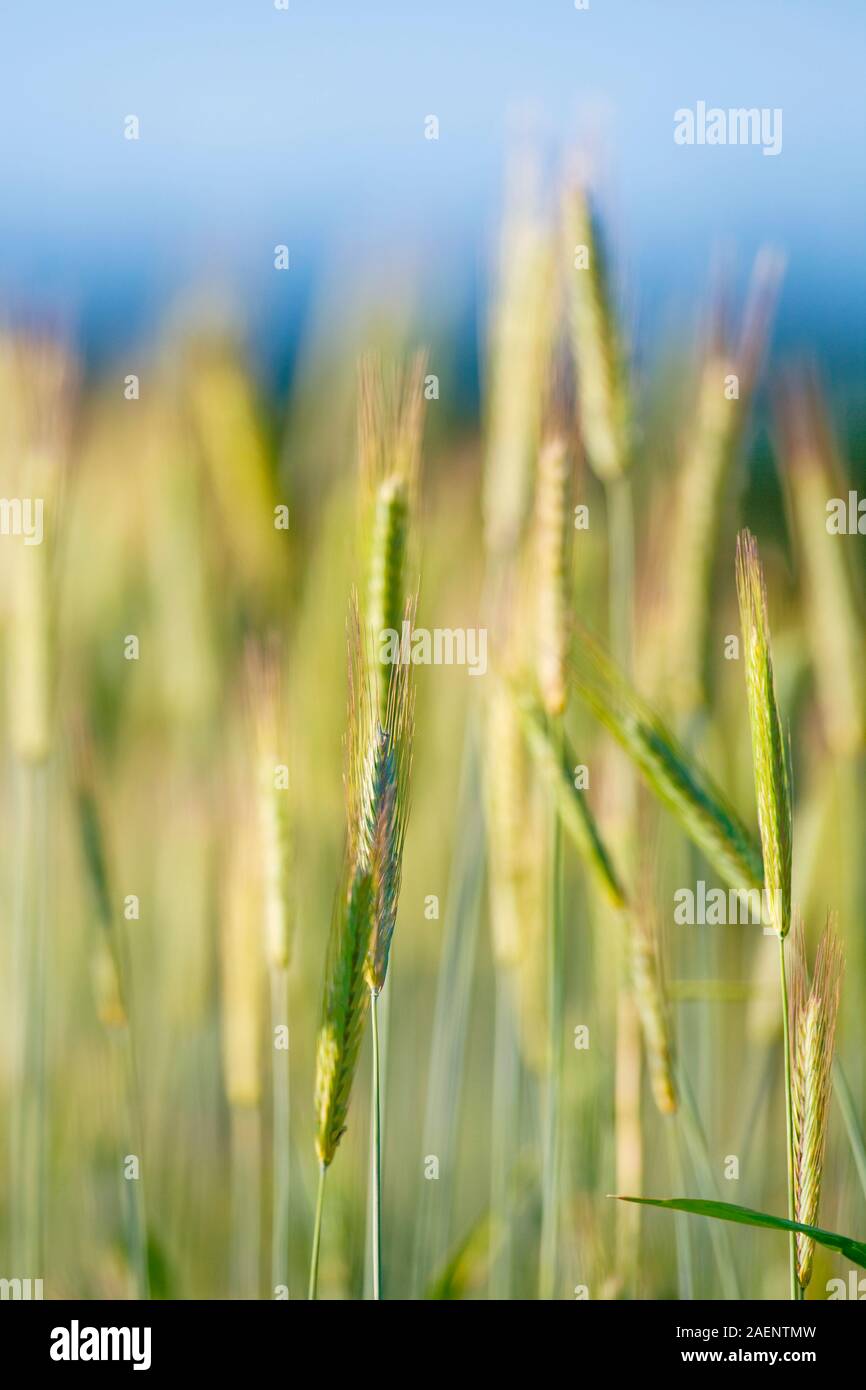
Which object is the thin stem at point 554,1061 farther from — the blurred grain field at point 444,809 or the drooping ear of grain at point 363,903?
the drooping ear of grain at point 363,903

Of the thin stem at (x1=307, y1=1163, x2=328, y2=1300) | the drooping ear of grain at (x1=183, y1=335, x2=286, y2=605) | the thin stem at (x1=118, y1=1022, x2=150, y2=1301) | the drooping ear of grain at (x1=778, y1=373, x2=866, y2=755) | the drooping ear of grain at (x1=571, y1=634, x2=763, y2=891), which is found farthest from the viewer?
the drooping ear of grain at (x1=183, y1=335, x2=286, y2=605)

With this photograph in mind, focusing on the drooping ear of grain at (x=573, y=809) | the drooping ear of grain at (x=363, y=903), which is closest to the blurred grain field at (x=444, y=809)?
the drooping ear of grain at (x=573, y=809)

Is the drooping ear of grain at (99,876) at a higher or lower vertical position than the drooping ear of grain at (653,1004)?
higher

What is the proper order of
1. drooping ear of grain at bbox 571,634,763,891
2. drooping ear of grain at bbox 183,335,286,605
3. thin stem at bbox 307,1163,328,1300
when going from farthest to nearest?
1. drooping ear of grain at bbox 183,335,286,605
2. drooping ear of grain at bbox 571,634,763,891
3. thin stem at bbox 307,1163,328,1300

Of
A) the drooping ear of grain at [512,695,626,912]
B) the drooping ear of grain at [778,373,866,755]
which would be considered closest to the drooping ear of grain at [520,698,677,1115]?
the drooping ear of grain at [512,695,626,912]

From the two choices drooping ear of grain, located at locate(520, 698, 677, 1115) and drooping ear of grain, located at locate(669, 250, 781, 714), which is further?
drooping ear of grain, located at locate(669, 250, 781, 714)

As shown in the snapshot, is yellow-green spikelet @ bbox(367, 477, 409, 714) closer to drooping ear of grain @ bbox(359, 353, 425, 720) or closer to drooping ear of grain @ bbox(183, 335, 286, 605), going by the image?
drooping ear of grain @ bbox(359, 353, 425, 720)

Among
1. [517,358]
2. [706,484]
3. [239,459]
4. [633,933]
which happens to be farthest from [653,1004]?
[239,459]
